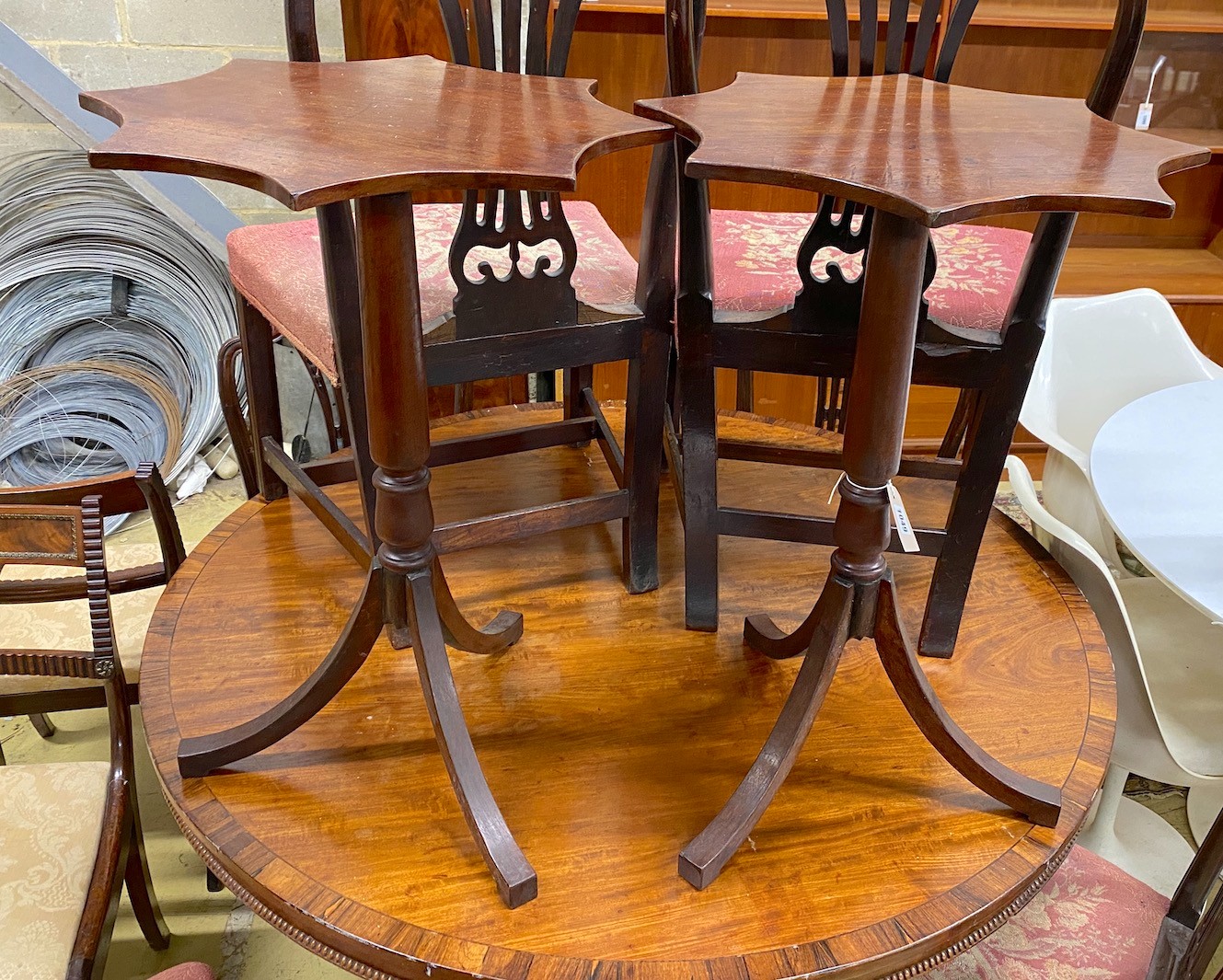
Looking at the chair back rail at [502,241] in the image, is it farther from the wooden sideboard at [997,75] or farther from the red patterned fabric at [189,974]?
the wooden sideboard at [997,75]

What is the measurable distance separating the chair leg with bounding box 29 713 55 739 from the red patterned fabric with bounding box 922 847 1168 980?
5.13 feet

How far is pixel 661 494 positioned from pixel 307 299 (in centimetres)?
61

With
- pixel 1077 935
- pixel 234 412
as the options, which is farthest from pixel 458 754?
pixel 234 412

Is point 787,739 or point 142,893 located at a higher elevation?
point 787,739

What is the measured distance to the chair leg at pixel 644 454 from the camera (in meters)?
1.28

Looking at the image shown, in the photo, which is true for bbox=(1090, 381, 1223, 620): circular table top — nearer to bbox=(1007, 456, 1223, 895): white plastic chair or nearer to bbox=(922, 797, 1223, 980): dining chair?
bbox=(1007, 456, 1223, 895): white plastic chair

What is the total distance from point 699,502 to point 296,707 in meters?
0.53

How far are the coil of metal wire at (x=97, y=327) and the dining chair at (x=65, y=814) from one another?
4.78ft

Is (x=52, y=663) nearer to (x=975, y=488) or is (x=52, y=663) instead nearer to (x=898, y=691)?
(x=898, y=691)

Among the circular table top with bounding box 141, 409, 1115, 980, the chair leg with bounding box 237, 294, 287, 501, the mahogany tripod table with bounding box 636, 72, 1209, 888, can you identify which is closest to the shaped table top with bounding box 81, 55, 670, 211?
the mahogany tripod table with bounding box 636, 72, 1209, 888

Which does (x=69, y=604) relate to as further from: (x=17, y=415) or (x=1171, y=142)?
(x=1171, y=142)

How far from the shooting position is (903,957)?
Result: 2.90 ft

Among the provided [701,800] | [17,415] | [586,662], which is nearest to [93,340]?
[17,415]

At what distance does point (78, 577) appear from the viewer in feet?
4.46
